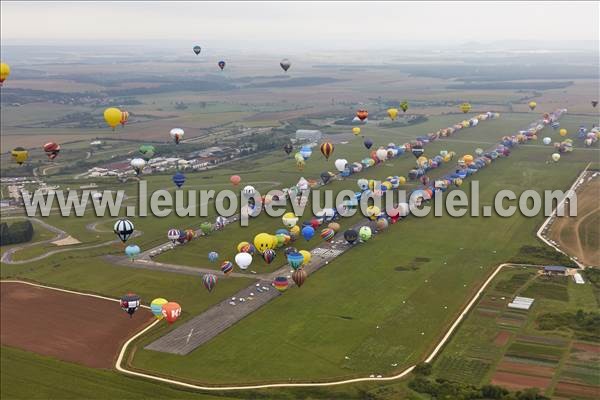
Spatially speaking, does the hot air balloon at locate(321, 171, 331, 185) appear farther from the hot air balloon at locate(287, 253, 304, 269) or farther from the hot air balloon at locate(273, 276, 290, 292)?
the hot air balloon at locate(273, 276, 290, 292)

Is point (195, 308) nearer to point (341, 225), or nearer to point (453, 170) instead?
point (341, 225)

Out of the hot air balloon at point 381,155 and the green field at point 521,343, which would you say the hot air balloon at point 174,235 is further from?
the hot air balloon at point 381,155

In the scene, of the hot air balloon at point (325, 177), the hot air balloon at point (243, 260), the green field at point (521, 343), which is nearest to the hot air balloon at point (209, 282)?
the hot air balloon at point (243, 260)

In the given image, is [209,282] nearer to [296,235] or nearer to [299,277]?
[299,277]

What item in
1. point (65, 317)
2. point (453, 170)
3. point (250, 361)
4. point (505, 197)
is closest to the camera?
point (250, 361)

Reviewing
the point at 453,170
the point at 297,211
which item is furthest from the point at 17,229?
the point at 453,170

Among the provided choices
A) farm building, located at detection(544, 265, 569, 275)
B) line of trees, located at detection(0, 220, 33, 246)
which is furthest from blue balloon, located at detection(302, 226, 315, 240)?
line of trees, located at detection(0, 220, 33, 246)

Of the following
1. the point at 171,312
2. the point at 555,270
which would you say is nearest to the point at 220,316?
the point at 171,312
